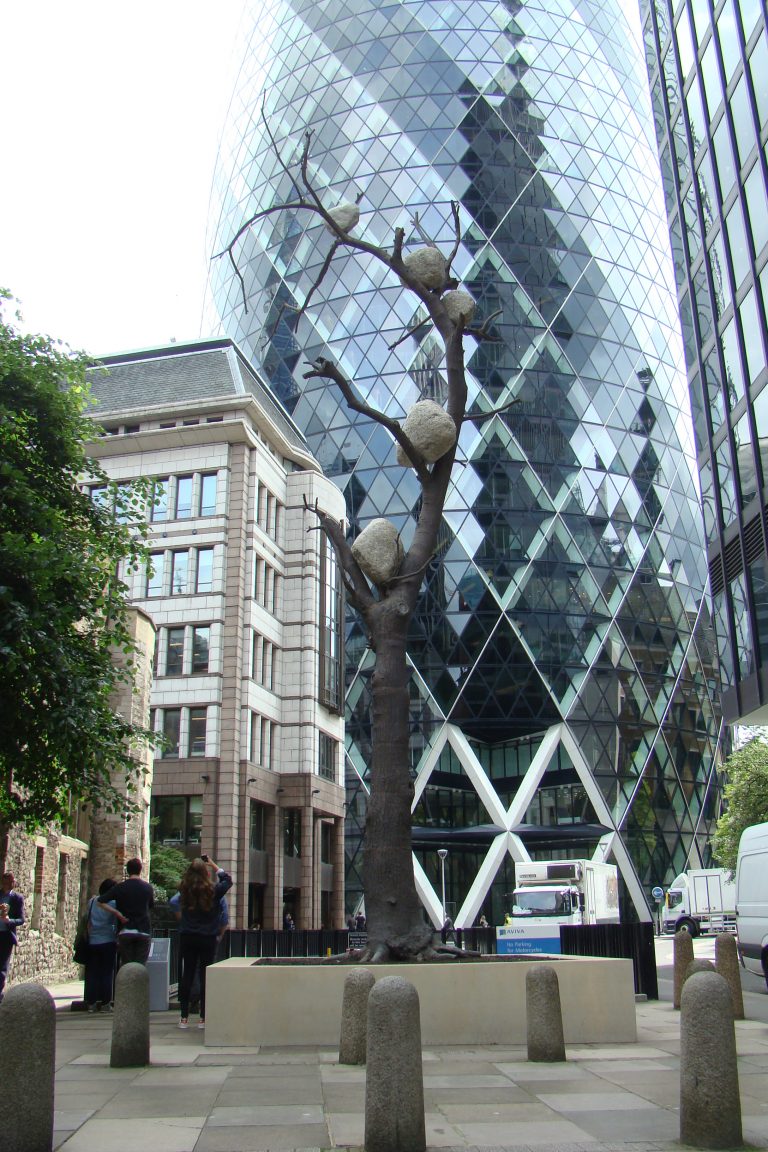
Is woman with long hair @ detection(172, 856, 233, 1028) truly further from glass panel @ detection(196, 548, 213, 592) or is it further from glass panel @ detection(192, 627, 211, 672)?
glass panel @ detection(196, 548, 213, 592)

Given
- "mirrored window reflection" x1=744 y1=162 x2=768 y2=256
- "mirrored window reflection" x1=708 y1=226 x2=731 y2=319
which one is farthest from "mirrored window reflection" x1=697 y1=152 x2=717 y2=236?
"mirrored window reflection" x1=744 y1=162 x2=768 y2=256

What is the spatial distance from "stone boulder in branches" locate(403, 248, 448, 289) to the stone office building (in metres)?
27.0

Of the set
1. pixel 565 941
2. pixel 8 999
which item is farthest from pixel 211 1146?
pixel 565 941

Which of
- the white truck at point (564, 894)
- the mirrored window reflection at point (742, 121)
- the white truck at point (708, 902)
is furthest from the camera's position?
the white truck at point (708, 902)

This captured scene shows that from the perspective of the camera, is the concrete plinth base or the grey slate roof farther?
the grey slate roof

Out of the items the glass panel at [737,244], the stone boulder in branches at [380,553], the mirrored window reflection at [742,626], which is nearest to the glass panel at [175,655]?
A: the mirrored window reflection at [742,626]

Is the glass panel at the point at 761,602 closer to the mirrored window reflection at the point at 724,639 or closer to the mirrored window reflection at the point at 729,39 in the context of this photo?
the mirrored window reflection at the point at 724,639

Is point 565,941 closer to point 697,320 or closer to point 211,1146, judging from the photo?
point 211,1146

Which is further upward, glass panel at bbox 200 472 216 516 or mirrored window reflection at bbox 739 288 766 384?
glass panel at bbox 200 472 216 516

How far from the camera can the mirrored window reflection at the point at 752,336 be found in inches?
936

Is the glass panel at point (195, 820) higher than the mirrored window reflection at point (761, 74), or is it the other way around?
the mirrored window reflection at point (761, 74)

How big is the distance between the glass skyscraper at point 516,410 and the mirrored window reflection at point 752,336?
25.0m

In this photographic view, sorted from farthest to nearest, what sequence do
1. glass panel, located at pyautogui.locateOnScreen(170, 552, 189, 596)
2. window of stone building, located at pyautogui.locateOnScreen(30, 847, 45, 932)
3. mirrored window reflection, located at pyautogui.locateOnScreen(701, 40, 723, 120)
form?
1. glass panel, located at pyautogui.locateOnScreen(170, 552, 189, 596)
2. mirrored window reflection, located at pyautogui.locateOnScreen(701, 40, 723, 120)
3. window of stone building, located at pyautogui.locateOnScreen(30, 847, 45, 932)

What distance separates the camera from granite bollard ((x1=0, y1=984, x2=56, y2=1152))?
5621 millimetres
